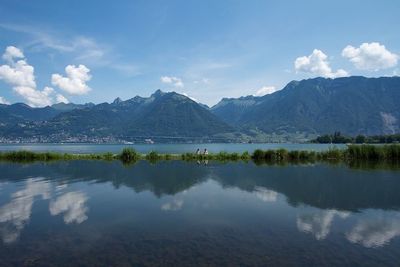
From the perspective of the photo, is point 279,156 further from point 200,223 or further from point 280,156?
point 200,223

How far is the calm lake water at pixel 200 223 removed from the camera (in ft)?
51.9

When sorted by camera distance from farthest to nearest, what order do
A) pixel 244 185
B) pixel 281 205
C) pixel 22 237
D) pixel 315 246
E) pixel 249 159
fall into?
pixel 249 159 → pixel 244 185 → pixel 281 205 → pixel 22 237 → pixel 315 246

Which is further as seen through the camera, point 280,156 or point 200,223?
point 280,156

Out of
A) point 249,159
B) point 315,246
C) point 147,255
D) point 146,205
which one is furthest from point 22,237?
point 249,159

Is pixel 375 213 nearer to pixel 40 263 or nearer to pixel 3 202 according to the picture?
pixel 40 263

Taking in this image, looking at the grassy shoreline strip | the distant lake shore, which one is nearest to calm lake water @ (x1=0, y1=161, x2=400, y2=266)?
the distant lake shore

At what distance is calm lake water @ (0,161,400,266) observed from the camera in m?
15.8

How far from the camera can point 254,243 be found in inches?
706

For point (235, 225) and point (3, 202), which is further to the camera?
point (3, 202)

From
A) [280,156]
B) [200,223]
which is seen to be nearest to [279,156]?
[280,156]

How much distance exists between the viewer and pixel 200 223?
2239 cm

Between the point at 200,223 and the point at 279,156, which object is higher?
the point at 279,156

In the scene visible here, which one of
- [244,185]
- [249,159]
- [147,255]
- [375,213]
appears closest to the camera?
[147,255]

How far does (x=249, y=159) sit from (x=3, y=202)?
183ft
